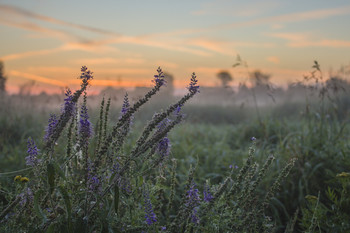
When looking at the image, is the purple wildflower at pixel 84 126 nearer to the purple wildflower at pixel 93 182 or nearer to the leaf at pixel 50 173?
the purple wildflower at pixel 93 182

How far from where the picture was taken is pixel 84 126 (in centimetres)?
237

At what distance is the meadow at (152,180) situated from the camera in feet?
6.95

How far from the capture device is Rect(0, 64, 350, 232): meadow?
2119 millimetres

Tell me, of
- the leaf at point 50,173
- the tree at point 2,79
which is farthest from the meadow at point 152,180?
the tree at point 2,79

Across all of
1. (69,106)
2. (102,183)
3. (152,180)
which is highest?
(69,106)

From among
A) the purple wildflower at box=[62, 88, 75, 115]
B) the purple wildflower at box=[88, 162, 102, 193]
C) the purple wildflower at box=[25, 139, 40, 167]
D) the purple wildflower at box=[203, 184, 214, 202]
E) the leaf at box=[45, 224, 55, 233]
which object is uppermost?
the purple wildflower at box=[62, 88, 75, 115]

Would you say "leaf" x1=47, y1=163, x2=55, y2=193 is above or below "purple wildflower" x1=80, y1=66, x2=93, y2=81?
below

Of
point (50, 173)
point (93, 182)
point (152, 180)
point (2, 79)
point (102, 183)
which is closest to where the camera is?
point (50, 173)

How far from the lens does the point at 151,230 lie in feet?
7.63

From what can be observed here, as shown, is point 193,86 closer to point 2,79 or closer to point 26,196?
point 26,196

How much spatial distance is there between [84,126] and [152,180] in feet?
4.30

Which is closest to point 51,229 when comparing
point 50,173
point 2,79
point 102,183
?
point 50,173

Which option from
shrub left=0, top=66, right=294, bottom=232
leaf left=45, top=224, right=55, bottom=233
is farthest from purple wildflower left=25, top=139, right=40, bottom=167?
leaf left=45, top=224, right=55, bottom=233

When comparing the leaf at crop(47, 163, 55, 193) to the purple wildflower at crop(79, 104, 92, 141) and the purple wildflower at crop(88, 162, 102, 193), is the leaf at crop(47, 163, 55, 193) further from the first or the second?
the purple wildflower at crop(79, 104, 92, 141)
